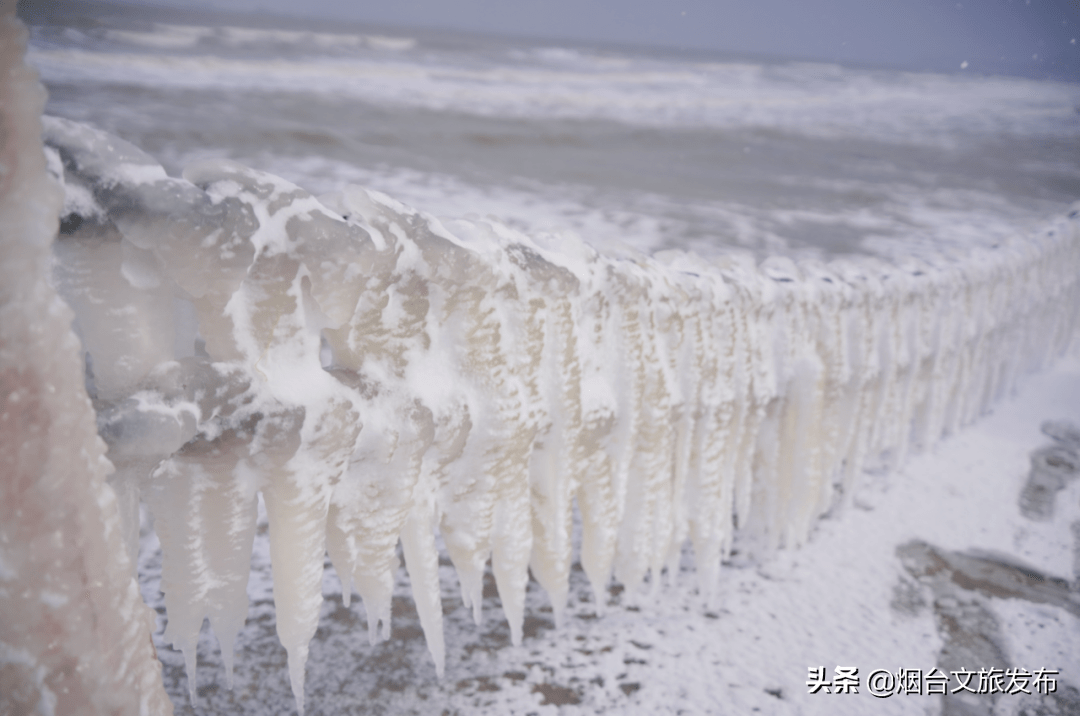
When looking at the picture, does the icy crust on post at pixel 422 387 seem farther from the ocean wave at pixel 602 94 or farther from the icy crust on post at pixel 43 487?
the ocean wave at pixel 602 94

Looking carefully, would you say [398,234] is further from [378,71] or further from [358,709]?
[378,71]

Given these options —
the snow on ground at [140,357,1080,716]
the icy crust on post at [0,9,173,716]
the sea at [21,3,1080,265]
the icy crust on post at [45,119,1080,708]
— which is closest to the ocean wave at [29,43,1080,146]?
the sea at [21,3,1080,265]

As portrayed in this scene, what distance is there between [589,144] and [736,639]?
32.9 ft

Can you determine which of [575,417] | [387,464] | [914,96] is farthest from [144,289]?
[914,96]

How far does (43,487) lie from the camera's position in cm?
52

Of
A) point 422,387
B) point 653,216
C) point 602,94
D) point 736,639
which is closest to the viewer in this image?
point 422,387

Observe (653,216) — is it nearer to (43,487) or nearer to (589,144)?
Result: (589,144)

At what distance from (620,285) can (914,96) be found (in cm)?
2878

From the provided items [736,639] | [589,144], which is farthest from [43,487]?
[589,144]

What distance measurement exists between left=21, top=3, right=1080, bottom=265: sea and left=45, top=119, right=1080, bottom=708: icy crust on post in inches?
10.4

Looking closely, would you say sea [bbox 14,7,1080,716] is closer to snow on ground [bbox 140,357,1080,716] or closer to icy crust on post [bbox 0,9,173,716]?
snow on ground [bbox 140,357,1080,716]

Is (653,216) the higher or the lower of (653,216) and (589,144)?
the lower

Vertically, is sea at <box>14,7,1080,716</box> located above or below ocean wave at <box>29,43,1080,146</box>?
below

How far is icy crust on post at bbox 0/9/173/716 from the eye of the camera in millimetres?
471
